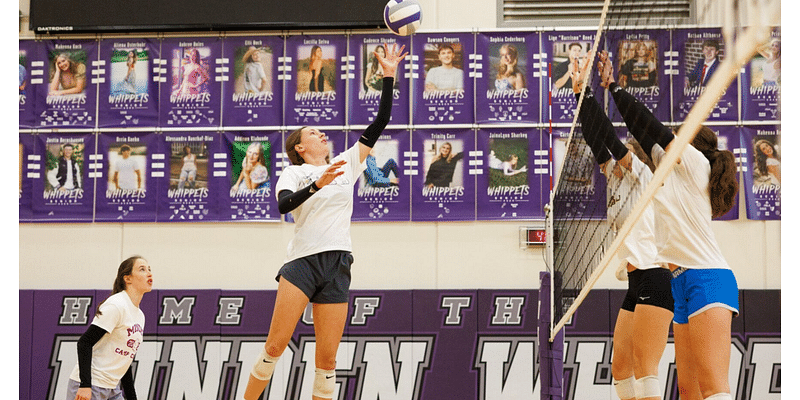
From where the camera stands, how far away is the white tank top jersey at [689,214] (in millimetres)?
4000

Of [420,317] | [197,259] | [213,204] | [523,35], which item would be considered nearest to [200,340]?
[197,259]

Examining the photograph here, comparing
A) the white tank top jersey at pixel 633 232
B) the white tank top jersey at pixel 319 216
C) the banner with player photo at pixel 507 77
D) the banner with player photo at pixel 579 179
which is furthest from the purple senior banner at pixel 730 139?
the white tank top jersey at pixel 319 216

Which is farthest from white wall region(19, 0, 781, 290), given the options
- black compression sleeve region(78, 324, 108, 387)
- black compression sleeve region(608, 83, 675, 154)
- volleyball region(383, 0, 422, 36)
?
black compression sleeve region(608, 83, 675, 154)

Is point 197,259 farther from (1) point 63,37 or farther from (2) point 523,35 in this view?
(2) point 523,35

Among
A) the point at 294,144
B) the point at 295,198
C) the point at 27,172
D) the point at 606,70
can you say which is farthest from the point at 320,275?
the point at 27,172

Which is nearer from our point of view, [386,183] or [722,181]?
[722,181]

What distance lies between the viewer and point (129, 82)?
920 centimetres

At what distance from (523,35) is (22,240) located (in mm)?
6193

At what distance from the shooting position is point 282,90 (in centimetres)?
909

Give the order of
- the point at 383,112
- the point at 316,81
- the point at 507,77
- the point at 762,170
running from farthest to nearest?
1. the point at 316,81
2. the point at 507,77
3. the point at 762,170
4. the point at 383,112

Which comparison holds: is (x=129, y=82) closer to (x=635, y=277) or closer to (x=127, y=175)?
(x=127, y=175)

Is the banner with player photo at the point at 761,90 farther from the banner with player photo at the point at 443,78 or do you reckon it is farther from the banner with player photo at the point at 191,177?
the banner with player photo at the point at 191,177

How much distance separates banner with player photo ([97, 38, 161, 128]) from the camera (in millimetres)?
9172

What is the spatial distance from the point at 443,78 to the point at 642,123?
541cm
